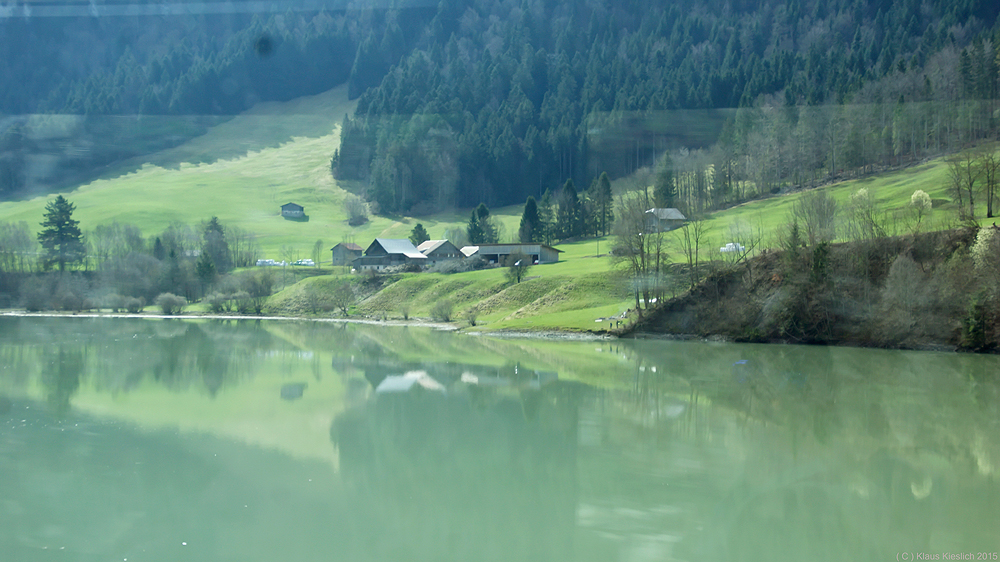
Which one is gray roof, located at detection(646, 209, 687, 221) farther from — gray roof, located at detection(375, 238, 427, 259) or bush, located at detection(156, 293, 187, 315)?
bush, located at detection(156, 293, 187, 315)

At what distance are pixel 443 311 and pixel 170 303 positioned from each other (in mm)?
29261

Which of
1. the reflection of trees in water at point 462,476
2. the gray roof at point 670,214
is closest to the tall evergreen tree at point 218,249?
the gray roof at point 670,214

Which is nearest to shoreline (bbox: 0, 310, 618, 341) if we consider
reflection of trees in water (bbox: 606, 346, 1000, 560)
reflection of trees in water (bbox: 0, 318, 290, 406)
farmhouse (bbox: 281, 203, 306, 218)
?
reflection of trees in water (bbox: 0, 318, 290, 406)

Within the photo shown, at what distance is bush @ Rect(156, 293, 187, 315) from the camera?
69.2m

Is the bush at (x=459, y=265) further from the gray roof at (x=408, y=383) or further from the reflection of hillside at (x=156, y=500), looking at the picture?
the reflection of hillside at (x=156, y=500)

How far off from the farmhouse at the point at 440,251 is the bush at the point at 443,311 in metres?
16.3

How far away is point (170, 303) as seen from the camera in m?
69.3

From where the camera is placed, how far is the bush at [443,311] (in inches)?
2325

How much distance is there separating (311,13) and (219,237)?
117 metres

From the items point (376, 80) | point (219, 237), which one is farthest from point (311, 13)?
point (219, 237)

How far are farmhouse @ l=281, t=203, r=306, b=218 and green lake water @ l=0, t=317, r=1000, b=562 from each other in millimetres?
76036

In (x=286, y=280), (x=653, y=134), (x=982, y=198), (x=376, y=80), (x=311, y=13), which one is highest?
(x=311, y=13)

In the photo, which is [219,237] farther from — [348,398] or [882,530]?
[882,530]

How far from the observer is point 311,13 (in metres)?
184
